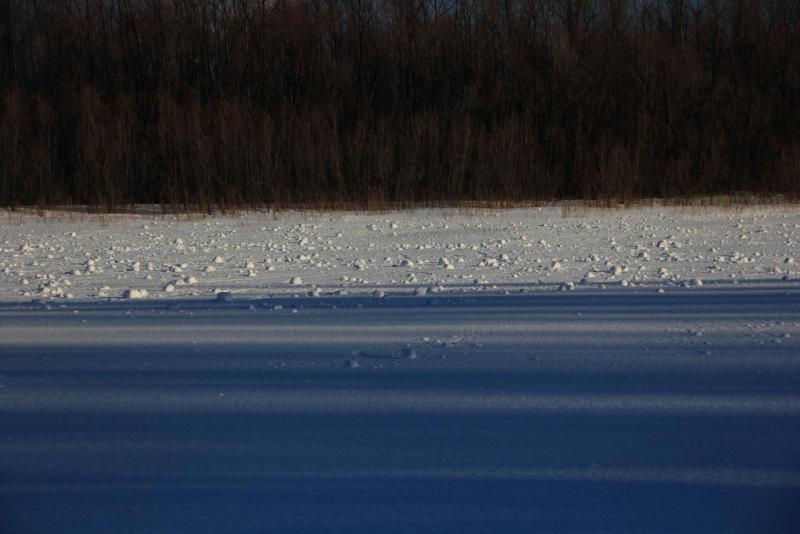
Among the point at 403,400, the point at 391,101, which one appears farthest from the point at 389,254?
the point at 391,101

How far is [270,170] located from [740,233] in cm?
1288

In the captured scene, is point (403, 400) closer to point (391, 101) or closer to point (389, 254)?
point (389, 254)

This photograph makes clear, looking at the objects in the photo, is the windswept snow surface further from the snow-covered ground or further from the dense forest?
the dense forest

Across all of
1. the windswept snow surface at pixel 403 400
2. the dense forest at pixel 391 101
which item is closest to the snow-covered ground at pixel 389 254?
the windswept snow surface at pixel 403 400

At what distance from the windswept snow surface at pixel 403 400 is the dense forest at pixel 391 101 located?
1332cm

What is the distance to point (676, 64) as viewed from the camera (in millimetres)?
27188

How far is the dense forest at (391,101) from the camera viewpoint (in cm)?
2220

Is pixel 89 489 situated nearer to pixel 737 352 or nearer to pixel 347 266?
pixel 737 352

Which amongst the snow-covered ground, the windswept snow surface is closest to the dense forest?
the snow-covered ground

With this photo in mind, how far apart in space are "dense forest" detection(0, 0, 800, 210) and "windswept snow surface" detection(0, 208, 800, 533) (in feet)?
43.7

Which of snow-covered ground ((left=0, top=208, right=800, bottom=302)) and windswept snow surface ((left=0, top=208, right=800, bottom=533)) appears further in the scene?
snow-covered ground ((left=0, top=208, right=800, bottom=302))

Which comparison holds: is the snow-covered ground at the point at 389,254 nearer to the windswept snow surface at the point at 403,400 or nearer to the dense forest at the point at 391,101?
the windswept snow surface at the point at 403,400

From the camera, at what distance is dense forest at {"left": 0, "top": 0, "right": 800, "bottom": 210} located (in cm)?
2220

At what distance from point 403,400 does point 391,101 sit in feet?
80.7
